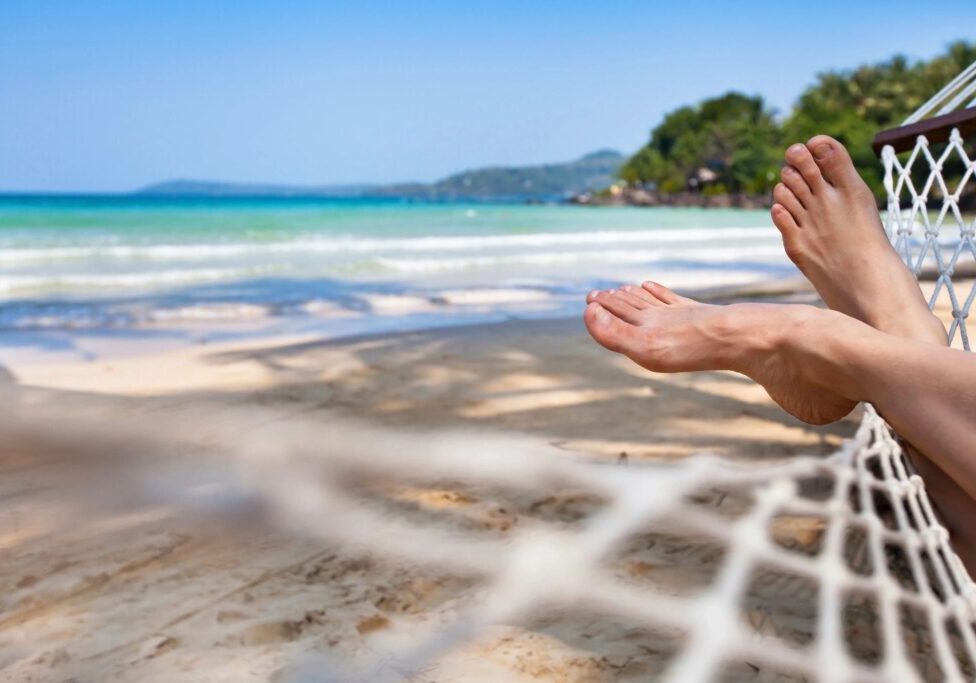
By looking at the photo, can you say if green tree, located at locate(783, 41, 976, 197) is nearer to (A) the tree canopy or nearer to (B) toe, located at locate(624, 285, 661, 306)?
(A) the tree canopy

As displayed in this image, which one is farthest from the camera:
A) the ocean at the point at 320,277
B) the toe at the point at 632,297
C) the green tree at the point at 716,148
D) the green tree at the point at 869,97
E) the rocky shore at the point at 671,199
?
the green tree at the point at 716,148

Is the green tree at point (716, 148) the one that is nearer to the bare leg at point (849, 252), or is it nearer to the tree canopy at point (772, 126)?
the tree canopy at point (772, 126)

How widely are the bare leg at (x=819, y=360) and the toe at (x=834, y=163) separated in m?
0.37

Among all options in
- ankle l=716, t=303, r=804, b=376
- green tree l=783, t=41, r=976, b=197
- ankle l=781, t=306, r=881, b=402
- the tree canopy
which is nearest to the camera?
ankle l=781, t=306, r=881, b=402

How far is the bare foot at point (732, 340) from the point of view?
3.41 feet

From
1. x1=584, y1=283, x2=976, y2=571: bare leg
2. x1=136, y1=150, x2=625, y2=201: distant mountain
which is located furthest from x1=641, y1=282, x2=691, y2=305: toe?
x1=136, y1=150, x2=625, y2=201: distant mountain

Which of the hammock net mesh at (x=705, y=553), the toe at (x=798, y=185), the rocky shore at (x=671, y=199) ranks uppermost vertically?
the toe at (x=798, y=185)

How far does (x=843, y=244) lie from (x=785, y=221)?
137mm

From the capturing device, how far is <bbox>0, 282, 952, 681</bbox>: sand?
1.01 metres

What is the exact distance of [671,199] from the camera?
41094 mm

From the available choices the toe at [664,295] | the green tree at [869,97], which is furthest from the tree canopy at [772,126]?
the toe at [664,295]

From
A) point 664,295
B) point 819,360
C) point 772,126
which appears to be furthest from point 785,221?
point 772,126

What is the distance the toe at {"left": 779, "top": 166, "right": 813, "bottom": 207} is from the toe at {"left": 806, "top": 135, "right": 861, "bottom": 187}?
0.04 metres

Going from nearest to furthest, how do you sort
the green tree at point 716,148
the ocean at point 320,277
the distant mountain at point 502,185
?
the ocean at point 320,277
the green tree at point 716,148
the distant mountain at point 502,185
